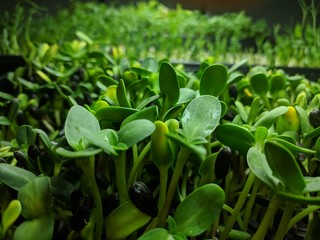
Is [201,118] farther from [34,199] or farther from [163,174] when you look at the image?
[34,199]

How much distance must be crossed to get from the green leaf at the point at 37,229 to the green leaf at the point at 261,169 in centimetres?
23

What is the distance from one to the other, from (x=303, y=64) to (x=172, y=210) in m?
1.63

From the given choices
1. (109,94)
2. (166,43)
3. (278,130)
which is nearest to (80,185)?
(109,94)

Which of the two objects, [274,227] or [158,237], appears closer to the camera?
[158,237]

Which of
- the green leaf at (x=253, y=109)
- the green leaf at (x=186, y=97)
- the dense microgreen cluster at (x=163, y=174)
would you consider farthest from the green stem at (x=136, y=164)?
the green leaf at (x=253, y=109)

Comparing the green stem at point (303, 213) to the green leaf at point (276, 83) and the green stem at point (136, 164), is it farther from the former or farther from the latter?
the green leaf at point (276, 83)

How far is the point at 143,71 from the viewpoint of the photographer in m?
0.77

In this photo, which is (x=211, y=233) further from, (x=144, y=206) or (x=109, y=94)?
(x=109, y=94)

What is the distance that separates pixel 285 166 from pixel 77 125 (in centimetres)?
24

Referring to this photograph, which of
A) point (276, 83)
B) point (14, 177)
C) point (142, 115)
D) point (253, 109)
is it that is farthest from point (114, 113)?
point (276, 83)

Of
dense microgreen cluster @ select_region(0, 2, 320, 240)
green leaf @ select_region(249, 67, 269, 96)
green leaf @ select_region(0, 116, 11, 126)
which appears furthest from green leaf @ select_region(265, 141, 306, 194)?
green leaf @ select_region(0, 116, 11, 126)

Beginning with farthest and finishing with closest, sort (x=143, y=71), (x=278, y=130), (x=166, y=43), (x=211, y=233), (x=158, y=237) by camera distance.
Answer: (x=166, y=43)
(x=143, y=71)
(x=278, y=130)
(x=211, y=233)
(x=158, y=237)

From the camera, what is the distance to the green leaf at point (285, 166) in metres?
0.33

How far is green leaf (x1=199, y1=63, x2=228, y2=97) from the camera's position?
1.68 ft
